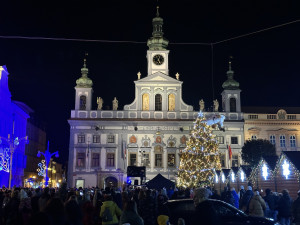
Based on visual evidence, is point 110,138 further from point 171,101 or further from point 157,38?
point 157,38

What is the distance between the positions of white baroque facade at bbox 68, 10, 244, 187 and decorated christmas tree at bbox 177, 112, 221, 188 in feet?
45.5

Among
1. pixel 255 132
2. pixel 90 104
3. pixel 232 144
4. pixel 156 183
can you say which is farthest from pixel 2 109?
pixel 255 132

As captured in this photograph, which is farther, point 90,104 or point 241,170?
point 90,104

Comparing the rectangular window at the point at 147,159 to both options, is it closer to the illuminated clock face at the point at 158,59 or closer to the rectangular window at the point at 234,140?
the rectangular window at the point at 234,140

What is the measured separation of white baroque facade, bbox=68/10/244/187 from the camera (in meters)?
50.7

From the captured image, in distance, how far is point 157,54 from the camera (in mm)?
54500

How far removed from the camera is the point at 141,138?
51.6 meters

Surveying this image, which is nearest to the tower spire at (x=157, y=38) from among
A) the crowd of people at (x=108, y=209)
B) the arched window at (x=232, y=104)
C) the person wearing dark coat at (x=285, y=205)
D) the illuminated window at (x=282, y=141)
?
the arched window at (x=232, y=104)

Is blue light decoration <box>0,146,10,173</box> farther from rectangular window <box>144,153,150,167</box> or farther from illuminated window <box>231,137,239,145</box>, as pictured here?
illuminated window <box>231,137,239,145</box>

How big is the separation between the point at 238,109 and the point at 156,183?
2736cm

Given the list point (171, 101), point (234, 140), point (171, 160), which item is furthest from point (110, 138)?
point (234, 140)

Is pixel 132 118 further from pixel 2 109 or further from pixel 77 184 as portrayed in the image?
pixel 2 109

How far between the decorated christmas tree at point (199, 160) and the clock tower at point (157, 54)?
58.8 feet

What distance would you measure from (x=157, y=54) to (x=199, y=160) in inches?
885
